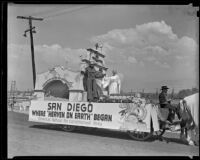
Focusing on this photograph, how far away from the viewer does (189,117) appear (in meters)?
5.32

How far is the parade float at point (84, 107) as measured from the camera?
5281 millimetres


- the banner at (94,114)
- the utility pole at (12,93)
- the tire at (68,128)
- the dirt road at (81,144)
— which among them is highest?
the utility pole at (12,93)

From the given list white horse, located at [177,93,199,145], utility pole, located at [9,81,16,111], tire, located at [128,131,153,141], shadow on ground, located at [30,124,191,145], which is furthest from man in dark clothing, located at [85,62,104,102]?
white horse, located at [177,93,199,145]

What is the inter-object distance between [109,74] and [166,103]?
45.6 inches

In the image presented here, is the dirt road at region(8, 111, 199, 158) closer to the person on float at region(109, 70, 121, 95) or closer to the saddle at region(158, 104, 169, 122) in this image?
the saddle at region(158, 104, 169, 122)

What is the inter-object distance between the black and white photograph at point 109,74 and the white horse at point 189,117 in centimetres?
2

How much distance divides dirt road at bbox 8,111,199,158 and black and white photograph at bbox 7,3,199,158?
0.02m

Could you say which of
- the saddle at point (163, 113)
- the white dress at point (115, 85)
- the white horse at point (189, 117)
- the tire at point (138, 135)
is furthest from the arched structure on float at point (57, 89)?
the white horse at point (189, 117)

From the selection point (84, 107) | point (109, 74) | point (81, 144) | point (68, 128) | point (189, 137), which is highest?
point (109, 74)

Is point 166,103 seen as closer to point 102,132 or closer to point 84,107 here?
point 102,132

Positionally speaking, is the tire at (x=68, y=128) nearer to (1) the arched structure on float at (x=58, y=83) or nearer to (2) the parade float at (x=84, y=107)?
(2) the parade float at (x=84, y=107)

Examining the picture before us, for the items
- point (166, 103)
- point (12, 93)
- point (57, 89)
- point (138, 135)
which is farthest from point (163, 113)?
point (12, 93)
